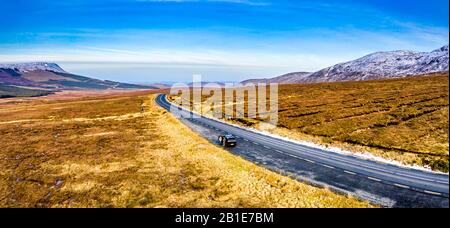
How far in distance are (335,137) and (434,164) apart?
19357 mm

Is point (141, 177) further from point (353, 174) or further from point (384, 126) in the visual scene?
point (384, 126)

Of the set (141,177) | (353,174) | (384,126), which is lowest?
(141,177)

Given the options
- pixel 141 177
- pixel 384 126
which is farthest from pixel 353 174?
pixel 384 126

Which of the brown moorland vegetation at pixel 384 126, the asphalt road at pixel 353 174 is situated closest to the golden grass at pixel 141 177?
the asphalt road at pixel 353 174

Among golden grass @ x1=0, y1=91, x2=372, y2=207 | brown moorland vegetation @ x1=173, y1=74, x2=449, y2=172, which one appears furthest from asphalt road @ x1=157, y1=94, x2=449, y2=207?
brown moorland vegetation @ x1=173, y1=74, x2=449, y2=172

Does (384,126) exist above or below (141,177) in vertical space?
above

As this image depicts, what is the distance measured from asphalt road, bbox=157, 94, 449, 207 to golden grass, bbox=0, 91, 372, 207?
2.76 meters

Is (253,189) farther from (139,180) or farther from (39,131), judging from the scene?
(39,131)

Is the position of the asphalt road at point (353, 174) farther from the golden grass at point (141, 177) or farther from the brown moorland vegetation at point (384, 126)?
the brown moorland vegetation at point (384, 126)

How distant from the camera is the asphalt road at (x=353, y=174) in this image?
28.1 m

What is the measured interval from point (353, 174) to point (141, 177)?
24.2 m

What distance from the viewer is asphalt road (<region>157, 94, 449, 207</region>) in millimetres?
28078

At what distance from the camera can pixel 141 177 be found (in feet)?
119

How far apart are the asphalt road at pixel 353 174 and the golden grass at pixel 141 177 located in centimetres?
276
